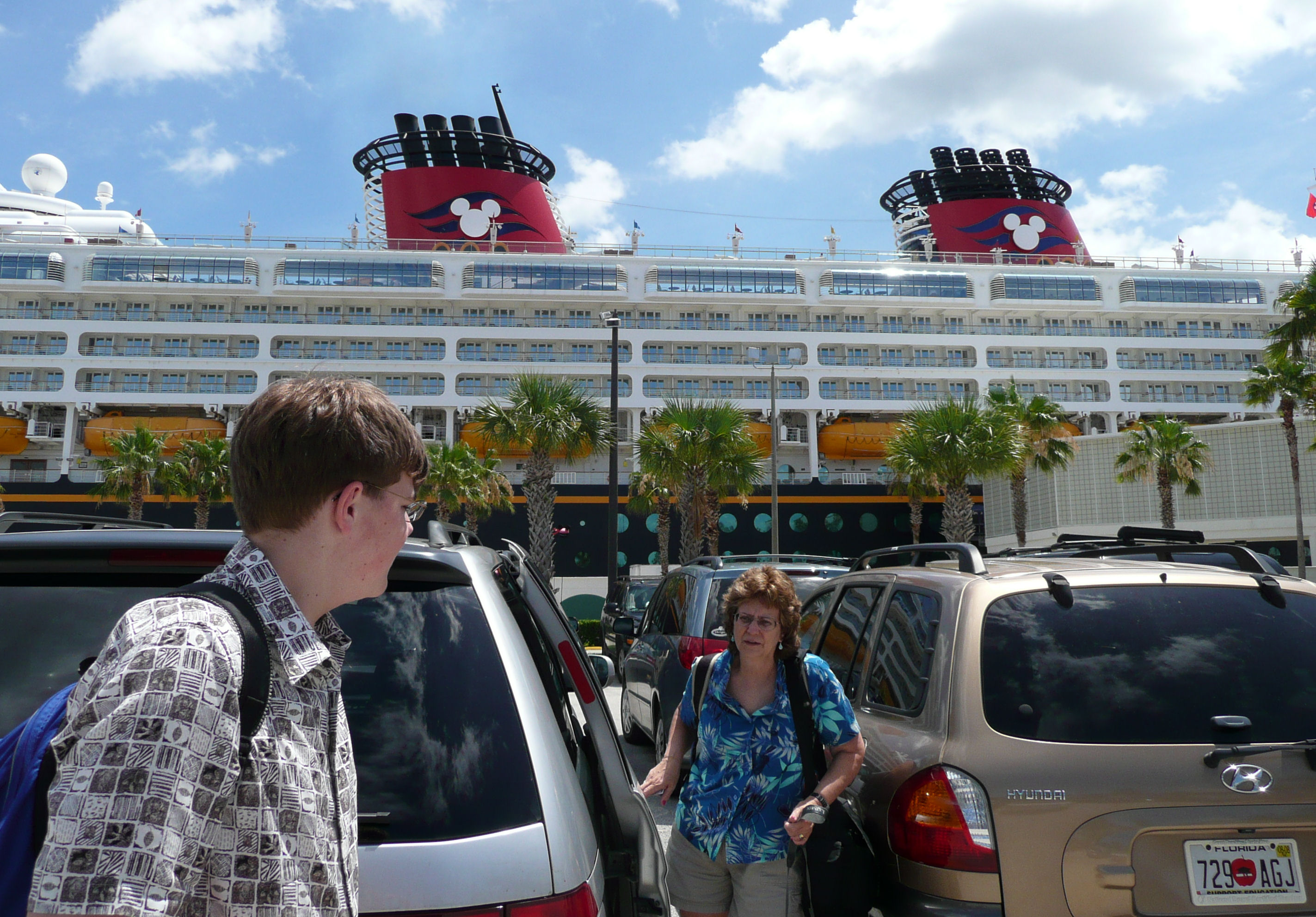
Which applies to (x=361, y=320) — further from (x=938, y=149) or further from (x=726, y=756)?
(x=726, y=756)

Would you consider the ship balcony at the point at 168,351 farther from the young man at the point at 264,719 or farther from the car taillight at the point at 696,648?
the young man at the point at 264,719

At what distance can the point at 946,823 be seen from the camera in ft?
8.65

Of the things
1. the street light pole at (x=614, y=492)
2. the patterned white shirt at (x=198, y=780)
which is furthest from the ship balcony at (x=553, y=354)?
the patterned white shirt at (x=198, y=780)

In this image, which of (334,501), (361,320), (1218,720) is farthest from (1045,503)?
(334,501)

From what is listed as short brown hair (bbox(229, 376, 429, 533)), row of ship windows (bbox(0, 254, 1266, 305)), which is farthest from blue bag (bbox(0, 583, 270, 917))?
row of ship windows (bbox(0, 254, 1266, 305))

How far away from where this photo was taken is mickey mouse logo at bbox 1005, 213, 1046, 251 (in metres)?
47.1

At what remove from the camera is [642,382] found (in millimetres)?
40906

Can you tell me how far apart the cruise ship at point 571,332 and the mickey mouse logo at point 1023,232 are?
2232mm

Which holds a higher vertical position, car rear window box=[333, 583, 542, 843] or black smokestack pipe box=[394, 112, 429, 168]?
black smokestack pipe box=[394, 112, 429, 168]

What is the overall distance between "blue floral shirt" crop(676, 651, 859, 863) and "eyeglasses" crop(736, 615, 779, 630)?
142 millimetres

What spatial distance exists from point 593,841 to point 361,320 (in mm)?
42547

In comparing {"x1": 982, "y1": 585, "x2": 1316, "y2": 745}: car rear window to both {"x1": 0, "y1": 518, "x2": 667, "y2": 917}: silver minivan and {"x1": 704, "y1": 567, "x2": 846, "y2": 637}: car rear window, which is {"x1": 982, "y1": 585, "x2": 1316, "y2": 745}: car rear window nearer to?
{"x1": 0, "y1": 518, "x2": 667, "y2": 917}: silver minivan

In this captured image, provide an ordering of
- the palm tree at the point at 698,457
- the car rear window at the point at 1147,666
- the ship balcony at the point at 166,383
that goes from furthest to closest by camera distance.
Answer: the ship balcony at the point at 166,383, the palm tree at the point at 698,457, the car rear window at the point at 1147,666

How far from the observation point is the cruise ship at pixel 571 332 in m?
38.9
